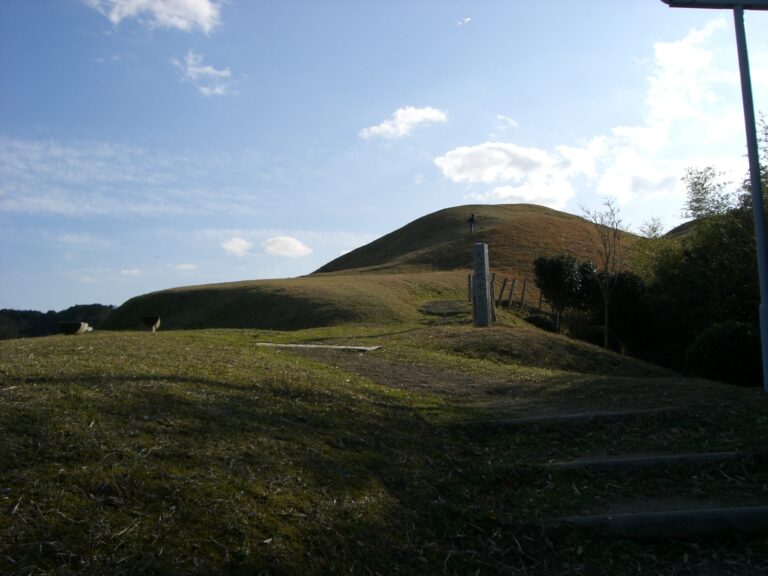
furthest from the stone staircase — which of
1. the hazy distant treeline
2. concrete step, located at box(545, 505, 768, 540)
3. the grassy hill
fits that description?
the hazy distant treeline

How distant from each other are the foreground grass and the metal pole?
Answer: 143 centimetres

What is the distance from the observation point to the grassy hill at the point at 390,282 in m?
30.2

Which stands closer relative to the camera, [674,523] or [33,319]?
[674,523]

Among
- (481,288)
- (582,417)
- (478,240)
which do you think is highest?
(478,240)

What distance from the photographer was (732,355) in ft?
49.5

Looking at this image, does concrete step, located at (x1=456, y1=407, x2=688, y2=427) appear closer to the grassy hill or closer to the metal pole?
the metal pole

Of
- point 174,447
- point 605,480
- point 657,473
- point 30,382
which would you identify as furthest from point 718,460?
point 30,382

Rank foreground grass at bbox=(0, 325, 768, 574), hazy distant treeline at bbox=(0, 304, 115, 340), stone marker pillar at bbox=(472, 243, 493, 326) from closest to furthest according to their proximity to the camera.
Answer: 1. foreground grass at bbox=(0, 325, 768, 574)
2. stone marker pillar at bbox=(472, 243, 493, 326)
3. hazy distant treeline at bbox=(0, 304, 115, 340)

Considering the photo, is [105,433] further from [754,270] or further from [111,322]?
[111,322]

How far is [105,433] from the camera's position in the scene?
4.98 meters

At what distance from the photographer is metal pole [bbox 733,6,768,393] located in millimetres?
9359

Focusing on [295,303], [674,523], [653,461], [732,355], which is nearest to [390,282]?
[295,303]

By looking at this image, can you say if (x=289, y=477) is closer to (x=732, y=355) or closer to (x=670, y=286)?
(x=732, y=355)

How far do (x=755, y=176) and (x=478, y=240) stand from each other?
173ft
